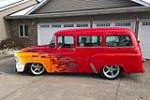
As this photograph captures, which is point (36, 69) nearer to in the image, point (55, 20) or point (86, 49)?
point (86, 49)

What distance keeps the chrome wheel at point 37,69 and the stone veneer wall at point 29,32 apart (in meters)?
7.85

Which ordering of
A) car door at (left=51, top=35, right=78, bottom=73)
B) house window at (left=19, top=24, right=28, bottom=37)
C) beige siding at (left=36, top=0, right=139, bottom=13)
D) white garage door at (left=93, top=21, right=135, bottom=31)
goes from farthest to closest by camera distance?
house window at (left=19, top=24, right=28, bottom=37)
beige siding at (left=36, top=0, right=139, bottom=13)
white garage door at (left=93, top=21, right=135, bottom=31)
car door at (left=51, top=35, right=78, bottom=73)

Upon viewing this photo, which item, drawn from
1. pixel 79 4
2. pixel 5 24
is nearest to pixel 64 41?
pixel 79 4

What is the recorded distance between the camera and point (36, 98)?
4.69 meters

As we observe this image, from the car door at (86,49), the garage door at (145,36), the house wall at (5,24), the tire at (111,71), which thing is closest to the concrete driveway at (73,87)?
the tire at (111,71)

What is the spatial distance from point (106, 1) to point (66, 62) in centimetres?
758

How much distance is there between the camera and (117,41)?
6.18 metres

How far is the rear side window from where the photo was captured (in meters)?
6.08

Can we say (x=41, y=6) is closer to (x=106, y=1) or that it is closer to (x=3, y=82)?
(x=106, y=1)

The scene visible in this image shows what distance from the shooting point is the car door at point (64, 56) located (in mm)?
6523

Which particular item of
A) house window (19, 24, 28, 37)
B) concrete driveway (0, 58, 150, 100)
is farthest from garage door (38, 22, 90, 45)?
concrete driveway (0, 58, 150, 100)

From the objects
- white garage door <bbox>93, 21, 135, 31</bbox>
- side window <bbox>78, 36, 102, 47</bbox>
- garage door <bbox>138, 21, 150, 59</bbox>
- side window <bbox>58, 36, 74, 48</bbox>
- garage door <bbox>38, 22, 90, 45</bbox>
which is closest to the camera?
side window <bbox>78, 36, 102, 47</bbox>

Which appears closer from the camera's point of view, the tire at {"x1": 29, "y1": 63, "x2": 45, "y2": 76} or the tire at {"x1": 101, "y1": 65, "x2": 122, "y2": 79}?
the tire at {"x1": 101, "y1": 65, "x2": 122, "y2": 79}

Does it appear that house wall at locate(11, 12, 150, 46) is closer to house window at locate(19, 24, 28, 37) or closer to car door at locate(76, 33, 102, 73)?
house window at locate(19, 24, 28, 37)
